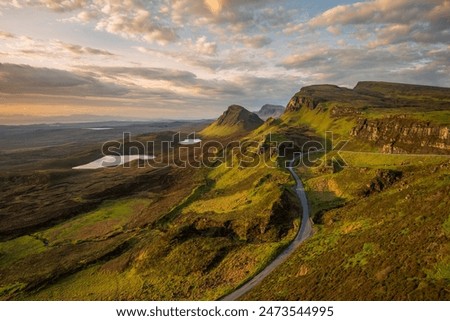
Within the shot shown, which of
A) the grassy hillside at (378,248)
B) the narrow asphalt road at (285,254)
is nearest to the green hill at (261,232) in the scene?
the grassy hillside at (378,248)

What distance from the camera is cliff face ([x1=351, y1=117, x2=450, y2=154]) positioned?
87.1m

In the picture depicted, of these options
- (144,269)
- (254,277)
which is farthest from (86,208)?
(254,277)

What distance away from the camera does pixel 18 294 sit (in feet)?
187

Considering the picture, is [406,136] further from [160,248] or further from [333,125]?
[160,248]

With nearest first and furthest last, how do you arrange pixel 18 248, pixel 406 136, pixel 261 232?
pixel 261 232
pixel 18 248
pixel 406 136

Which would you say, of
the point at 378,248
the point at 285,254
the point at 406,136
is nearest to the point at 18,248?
the point at 285,254

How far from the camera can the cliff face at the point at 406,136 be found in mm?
87125

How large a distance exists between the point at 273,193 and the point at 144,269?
112 feet

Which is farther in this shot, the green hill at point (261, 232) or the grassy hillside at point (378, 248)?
the green hill at point (261, 232)

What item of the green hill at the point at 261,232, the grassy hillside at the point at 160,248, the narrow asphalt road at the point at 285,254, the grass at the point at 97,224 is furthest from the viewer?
the grass at the point at 97,224

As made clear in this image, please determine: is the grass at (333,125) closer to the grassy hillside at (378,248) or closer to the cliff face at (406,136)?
the cliff face at (406,136)

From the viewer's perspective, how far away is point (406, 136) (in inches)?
3890

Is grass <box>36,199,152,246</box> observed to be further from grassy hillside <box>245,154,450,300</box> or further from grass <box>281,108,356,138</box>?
grass <box>281,108,356,138</box>

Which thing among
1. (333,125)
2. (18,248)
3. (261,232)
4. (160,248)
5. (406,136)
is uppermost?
(333,125)
